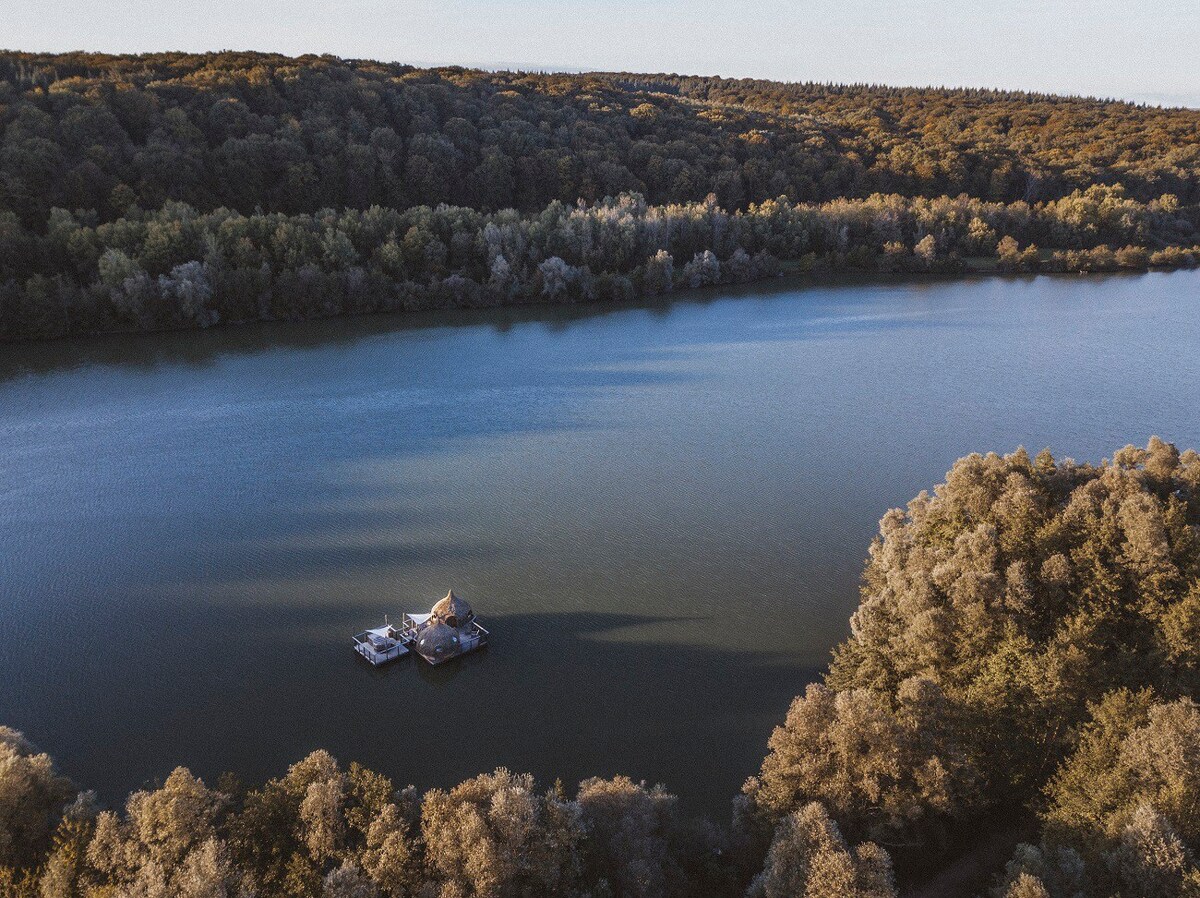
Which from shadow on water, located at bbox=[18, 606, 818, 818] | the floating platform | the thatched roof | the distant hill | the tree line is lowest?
shadow on water, located at bbox=[18, 606, 818, 818]

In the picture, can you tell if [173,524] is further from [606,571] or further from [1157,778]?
[1157,778]

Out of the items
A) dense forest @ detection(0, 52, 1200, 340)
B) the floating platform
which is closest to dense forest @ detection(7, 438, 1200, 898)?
the floating platform

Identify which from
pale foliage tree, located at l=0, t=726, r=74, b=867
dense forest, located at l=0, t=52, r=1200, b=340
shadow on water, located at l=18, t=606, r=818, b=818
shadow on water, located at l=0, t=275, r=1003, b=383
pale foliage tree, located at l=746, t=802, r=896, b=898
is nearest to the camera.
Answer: pale foliage tree, located at l=746, t=802, r=896, b=898

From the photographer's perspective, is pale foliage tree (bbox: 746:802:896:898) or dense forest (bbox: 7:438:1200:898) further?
dense forest (bbox: 7:438:1200:898)

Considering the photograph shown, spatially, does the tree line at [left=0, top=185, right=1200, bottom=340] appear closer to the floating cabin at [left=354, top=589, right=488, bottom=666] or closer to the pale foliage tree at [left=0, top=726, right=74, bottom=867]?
the floating cabin at [left=354, top=589, right=488, bottom=666]

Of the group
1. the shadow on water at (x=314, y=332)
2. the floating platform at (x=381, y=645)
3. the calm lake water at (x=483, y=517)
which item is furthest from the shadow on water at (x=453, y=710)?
the shadow on water at (x=314, y=332)

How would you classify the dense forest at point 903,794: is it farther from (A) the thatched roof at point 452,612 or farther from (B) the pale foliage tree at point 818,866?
(A) the thatched roof at point 452,612
